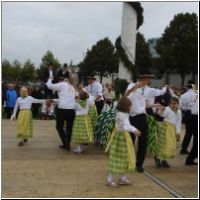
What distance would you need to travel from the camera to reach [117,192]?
657 cm

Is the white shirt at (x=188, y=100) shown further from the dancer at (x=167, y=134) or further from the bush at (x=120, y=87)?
the bush at (x=120, y=87)

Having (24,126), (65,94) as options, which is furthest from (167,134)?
(24,126)

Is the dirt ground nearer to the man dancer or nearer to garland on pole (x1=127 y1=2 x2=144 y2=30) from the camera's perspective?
the man dancer

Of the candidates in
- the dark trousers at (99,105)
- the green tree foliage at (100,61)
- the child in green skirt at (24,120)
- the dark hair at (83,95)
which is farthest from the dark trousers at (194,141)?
the green tree foliage at (100,61)

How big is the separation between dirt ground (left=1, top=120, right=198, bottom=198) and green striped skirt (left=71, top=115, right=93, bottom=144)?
0.31m

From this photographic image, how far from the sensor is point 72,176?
7.59m

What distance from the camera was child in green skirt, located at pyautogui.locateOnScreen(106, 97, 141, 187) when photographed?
6930 millimetres

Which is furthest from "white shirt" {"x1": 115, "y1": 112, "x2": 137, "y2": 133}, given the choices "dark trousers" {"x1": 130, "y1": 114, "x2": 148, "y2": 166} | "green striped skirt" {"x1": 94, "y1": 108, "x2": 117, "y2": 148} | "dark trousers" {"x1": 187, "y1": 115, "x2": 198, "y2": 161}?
"green striped skirt" {"x1": 94, "y1": 108, "x2": 117, "y2": 148}

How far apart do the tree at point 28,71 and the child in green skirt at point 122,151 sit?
230 ft

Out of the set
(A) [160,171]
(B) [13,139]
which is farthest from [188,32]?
(A) [160,171]

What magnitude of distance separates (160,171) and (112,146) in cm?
159

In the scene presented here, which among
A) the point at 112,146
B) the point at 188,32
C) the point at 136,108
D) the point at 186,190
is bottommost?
the point at 186,190

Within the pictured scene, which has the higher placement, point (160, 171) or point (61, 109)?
point (61, 109)

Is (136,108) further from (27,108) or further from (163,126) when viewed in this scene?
(27,108)
